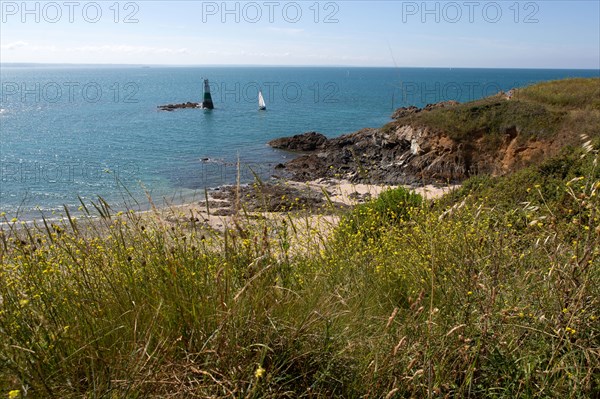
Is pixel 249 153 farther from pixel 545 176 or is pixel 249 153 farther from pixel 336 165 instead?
pixel 545 176

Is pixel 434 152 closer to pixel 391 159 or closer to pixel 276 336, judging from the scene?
pixel 391 159

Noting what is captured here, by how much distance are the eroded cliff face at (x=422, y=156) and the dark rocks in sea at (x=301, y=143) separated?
11.0 ft

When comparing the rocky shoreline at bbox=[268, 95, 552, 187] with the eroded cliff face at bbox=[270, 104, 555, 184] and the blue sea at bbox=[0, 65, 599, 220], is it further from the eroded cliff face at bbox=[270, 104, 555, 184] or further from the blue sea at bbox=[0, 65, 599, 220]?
the blue sea at bbox=[0, 65, 599, 220]

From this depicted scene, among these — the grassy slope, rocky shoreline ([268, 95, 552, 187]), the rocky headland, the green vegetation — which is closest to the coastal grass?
the grassy slope

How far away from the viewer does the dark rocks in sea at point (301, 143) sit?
39.0 m

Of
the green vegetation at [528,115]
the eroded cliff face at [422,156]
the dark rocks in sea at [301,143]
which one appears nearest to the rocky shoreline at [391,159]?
the eroded cliff face at [422,156]

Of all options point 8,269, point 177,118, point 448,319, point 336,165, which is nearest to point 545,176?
point 448,319

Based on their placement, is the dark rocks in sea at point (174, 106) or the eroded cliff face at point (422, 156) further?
the dark rocks in sea at point (174, 106)

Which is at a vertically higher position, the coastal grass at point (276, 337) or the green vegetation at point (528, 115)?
the green vegetation at point (528, 115)

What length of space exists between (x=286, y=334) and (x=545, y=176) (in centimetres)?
1036

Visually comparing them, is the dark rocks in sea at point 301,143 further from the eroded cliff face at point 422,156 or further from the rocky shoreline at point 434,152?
the rocky shoreline at point 434,152

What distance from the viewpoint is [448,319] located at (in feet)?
10.5

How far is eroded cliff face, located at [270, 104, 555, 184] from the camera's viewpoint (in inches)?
950

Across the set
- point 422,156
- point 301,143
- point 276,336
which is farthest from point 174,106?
point 276,336
